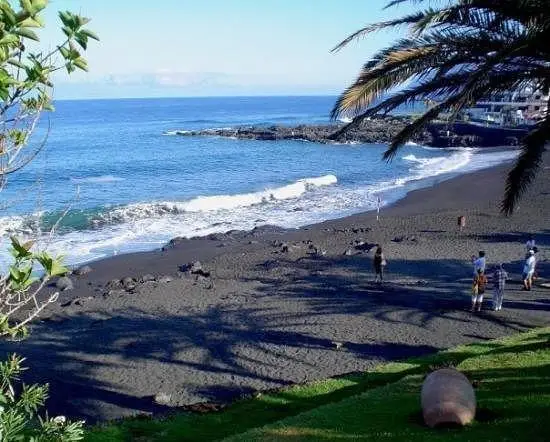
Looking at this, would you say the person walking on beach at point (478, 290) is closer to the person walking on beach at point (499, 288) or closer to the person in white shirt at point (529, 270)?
the person walking on beach at point (499, 288)

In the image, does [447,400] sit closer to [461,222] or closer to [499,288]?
[499,288]

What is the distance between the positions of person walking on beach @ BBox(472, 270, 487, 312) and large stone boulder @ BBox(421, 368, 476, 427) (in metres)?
8.14

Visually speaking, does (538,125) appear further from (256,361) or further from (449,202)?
(449,202)

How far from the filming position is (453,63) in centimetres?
825

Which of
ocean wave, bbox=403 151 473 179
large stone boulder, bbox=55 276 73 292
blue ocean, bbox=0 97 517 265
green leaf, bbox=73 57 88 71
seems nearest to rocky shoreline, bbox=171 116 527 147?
ocean wave, bbox=403 151 473 179

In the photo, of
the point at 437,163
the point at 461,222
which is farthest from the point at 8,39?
the point at 437,163

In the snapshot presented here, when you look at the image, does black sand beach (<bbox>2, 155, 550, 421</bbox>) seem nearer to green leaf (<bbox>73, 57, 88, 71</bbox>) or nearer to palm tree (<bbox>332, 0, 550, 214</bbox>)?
palm tree (<bbox>332, 0, 550, 214</bbox>)

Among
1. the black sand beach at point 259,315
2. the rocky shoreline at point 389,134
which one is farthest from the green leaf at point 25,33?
the rocky shoreline at point 389,134

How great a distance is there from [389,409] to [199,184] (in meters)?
37.5

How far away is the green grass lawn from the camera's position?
7.38 m

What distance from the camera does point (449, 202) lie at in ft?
113

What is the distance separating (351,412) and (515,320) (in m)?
7.90

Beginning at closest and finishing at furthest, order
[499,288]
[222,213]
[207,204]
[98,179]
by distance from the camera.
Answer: [499,288]
[222,213]
[207,204]
[98,179]

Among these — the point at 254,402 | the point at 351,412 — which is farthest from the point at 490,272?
the point at 351,412
